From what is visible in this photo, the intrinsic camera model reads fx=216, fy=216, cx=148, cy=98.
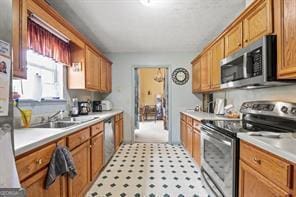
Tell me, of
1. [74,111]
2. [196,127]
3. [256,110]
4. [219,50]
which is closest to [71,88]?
[74,111]

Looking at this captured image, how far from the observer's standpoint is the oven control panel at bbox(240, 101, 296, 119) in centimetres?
174

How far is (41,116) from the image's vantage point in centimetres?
269

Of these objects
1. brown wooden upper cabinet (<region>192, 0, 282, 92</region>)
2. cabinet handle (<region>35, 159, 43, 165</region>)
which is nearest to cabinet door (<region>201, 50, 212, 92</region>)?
brown wooden upper cabinet (<region>192, 0, 282, 92</region>)

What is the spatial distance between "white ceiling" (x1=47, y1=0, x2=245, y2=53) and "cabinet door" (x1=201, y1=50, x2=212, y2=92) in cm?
44

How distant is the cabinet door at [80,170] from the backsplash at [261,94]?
6.89 ft

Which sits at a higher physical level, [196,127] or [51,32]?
[51,32]

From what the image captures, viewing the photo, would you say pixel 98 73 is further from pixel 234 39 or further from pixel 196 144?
pixel 234 39

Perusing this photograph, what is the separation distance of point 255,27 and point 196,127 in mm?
1812

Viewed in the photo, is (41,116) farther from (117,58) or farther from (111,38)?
(117,58)

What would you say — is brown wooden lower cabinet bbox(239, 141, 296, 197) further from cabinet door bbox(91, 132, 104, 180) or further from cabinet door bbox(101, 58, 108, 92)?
cabinet door bbox(101, 58, 108, 92)

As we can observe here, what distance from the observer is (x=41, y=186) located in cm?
148

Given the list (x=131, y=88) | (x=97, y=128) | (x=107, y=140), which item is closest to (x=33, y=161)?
(x=97, y=128)

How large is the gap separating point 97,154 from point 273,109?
2.25 m

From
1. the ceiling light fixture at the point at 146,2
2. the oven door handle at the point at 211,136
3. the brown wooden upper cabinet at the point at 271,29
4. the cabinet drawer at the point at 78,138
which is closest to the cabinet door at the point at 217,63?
the brown wooden upper cabinet at the point at 271,29
